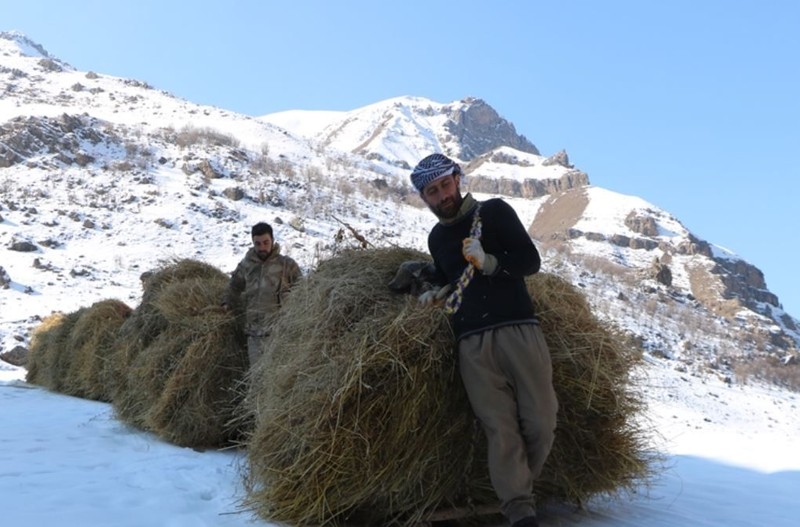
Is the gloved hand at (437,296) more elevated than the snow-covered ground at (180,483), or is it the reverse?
the gloved hand at (437,296)

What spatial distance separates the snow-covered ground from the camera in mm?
3604

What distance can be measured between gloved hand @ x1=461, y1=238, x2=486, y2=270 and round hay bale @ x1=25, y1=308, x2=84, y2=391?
935 cm

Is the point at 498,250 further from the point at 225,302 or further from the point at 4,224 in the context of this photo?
the point at 4,224

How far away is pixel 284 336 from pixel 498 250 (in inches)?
61.1

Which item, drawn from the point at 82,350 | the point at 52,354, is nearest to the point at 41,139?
the point at 52,354

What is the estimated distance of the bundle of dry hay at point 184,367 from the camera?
19.3 feet

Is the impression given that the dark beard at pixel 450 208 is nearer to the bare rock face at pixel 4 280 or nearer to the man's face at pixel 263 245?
the man's face at pixel 263 245

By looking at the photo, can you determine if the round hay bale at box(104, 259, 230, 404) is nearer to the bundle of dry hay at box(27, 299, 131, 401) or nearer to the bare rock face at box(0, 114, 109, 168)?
the bundle of dry hay at box(27, 299, 131, 401)

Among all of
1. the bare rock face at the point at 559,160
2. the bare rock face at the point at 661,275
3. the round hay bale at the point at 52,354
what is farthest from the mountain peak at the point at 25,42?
the round hay bale at the point at 52,354

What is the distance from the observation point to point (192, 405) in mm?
5871

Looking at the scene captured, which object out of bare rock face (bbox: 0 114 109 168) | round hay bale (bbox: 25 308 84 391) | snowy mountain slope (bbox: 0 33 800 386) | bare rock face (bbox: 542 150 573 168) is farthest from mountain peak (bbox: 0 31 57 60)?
round hay bale (bbox: 25 308 84 391)

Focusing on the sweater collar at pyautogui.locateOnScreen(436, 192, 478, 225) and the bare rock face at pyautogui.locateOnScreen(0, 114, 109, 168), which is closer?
the sweater collar at pyautogui.locateOnScreen(436, 192, 478, 225)

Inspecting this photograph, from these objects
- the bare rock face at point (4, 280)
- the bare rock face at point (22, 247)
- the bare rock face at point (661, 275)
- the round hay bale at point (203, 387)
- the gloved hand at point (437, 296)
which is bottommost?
the round hay bale at point (203, 387)

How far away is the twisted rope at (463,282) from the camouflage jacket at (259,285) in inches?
121
